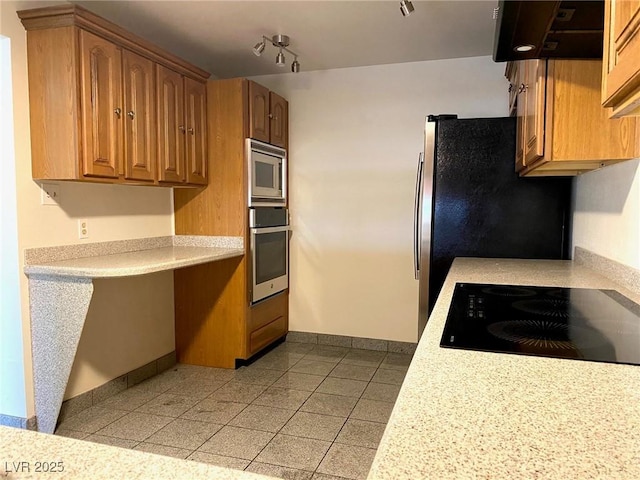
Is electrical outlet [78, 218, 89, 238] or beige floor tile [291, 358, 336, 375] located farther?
beige floor tile [291, 358, 336, 375]

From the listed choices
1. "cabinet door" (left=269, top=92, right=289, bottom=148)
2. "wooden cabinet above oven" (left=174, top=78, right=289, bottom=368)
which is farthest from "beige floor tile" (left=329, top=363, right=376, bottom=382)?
"cabinet door" (left=269, top=92, right=289, bottom=148)

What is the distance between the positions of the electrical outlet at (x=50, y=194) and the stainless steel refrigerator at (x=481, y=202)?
2041mm

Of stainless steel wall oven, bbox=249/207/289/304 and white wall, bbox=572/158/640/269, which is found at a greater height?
white wall, bbox=572/158/640/269

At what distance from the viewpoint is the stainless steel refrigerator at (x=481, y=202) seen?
2.54m

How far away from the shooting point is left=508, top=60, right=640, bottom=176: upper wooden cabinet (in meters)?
1.61

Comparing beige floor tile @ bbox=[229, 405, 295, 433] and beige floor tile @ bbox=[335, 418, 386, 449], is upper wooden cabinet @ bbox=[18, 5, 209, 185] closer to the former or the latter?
beige floor tile @ bbox=[229, 405, 295, 433]

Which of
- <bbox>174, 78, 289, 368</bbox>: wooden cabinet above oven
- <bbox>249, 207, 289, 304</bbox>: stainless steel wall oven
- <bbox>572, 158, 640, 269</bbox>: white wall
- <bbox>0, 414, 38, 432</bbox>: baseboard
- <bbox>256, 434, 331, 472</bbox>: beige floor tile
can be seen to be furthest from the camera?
<bbox>249, 207, 289, 304</bbox>: stainless steel wall oven

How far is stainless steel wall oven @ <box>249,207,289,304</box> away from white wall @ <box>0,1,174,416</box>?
2.18 ft

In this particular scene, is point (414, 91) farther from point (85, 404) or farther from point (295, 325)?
point (85, 404)

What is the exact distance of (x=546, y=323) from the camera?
1.23 meters

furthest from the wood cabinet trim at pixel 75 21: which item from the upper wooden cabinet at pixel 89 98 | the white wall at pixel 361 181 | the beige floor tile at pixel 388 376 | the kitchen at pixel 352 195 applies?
the beige floor tile at pixel 388 376

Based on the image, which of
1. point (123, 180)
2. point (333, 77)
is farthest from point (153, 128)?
point (333, 77)

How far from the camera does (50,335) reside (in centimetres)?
232

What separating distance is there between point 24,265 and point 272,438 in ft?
5.02
